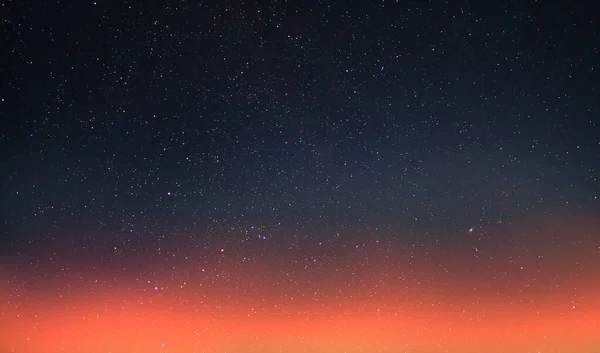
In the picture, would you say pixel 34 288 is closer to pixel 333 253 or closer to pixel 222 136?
pixel 222 136

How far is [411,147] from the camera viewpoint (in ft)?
4.81

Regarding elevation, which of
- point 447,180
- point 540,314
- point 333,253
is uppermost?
point 447,180

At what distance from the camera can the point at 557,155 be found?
1.50 metres

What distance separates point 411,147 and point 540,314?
2.39 ft

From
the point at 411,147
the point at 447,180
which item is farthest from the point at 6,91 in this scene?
the point at 447,180

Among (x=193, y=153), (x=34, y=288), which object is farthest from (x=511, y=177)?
(x=34, y=288)

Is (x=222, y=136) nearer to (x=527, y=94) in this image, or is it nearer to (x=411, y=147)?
(x=411, y=147)

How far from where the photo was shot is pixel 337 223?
1.47m

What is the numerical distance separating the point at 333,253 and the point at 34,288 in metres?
1.03

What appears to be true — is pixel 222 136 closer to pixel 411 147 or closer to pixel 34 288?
pixel 411 147

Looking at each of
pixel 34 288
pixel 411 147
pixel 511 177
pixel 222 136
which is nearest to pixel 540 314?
pixel 511 177

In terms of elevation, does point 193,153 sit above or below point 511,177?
above

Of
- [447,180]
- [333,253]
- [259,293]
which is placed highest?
[447,180]

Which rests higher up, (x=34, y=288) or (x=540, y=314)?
(x=34, y=288)
